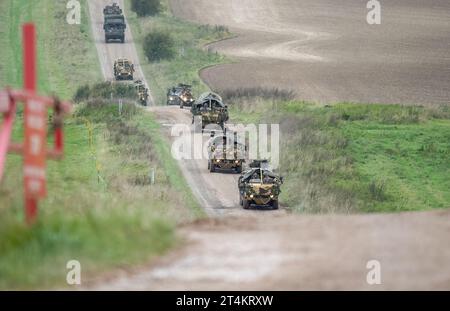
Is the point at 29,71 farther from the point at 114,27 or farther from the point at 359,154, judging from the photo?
the point at 114,27

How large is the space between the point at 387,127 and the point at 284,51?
48.6 m

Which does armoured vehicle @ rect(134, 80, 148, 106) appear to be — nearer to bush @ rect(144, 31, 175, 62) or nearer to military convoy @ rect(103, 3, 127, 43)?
bush @ rect(144, 31, 175, 62)

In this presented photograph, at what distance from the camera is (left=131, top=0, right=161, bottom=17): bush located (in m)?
128

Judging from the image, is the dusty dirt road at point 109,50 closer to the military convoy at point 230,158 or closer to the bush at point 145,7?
the bush at point 145,7

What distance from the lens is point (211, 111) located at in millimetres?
64375

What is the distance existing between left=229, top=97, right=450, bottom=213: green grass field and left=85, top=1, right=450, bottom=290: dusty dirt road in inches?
1067

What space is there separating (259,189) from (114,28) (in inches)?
2746

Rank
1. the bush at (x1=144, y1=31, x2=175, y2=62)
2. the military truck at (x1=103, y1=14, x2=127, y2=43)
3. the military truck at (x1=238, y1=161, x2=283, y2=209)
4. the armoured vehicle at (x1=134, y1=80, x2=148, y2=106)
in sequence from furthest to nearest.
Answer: the military truck at (x1=103, y1=14, x2=127, y2=43), the bush at (x1=144, y1=31, x2=175, y2=62), the armoured vehicle at (x1=134, y1=80, x2=148, y2=106), the military truck at (x1=238, y1=161, x2=283, y2=209)

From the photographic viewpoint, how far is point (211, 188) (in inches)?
1925

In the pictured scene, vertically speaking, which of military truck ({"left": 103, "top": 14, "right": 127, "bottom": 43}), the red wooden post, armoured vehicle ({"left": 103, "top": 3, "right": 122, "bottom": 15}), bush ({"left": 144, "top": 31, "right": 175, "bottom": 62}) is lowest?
bush ({"left": 144, "top": 31, "right": 175, "bottom": 62})

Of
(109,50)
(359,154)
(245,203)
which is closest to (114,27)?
(109,50)

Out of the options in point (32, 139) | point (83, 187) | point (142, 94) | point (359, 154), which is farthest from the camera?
point (142, 94)

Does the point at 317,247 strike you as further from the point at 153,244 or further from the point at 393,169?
the point at 393,169

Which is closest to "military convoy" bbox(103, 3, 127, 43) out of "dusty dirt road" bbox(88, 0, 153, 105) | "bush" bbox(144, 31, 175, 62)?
"dusty dirt road" bbox(88, 0, 153, 105)
